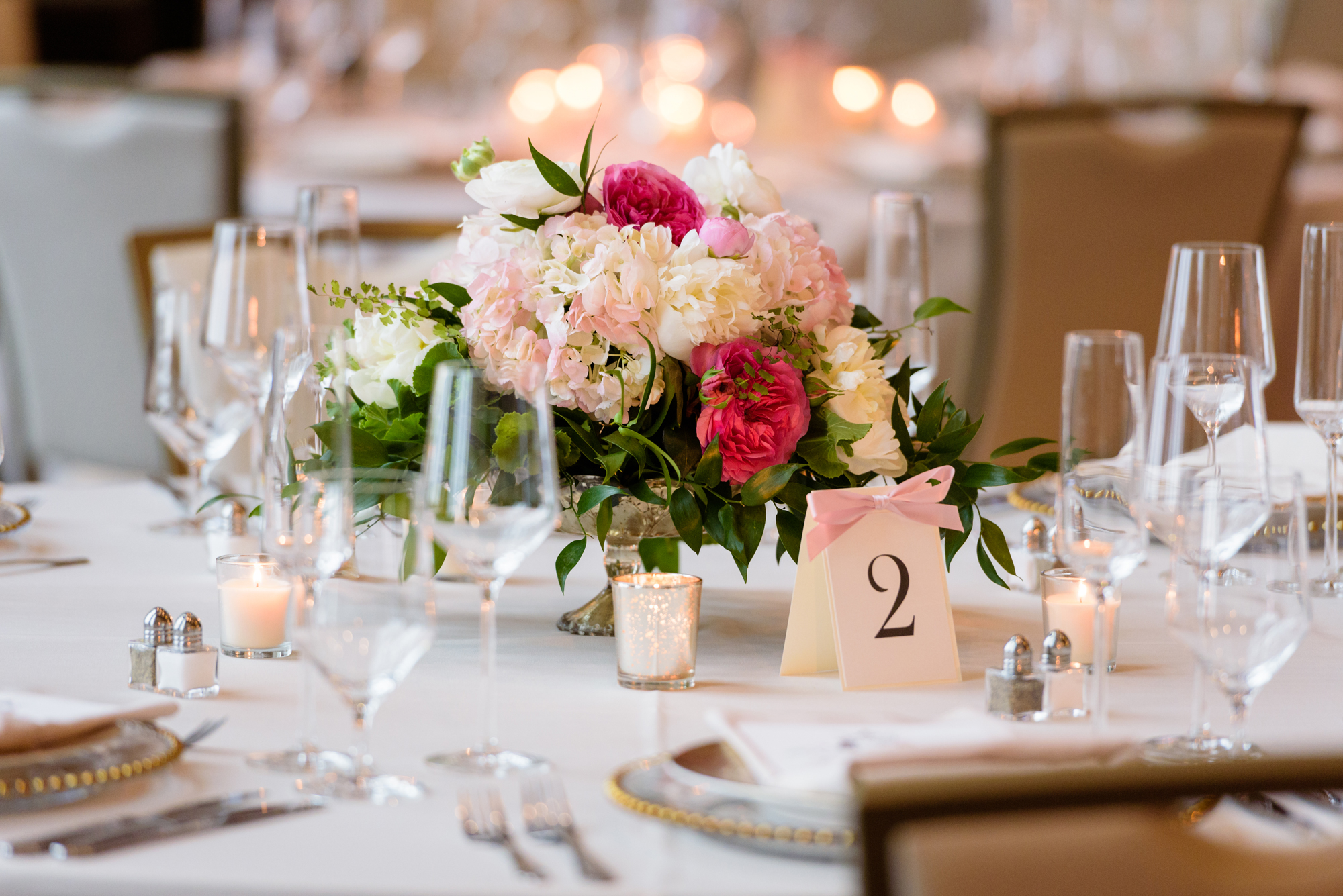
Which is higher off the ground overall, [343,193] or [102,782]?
[343,193]

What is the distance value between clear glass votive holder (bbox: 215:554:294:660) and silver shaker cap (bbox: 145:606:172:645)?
79 millimetres

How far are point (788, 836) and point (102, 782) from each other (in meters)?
0.41

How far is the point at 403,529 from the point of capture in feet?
3.70

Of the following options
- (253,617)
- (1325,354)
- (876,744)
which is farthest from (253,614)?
(1325,354)

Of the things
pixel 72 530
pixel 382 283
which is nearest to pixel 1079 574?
pixel 72 530

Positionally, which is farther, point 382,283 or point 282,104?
point 282,104

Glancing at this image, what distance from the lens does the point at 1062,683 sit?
1153mm

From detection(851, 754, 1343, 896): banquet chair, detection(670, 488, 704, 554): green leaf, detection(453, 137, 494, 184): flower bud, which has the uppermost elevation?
detection(453, 137, 494, 184): flower bud

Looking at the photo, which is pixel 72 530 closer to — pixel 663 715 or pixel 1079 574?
pixel 663 715

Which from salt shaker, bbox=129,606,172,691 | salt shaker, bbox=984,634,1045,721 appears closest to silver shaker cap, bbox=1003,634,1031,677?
salt shaker, bbox=984,634,1045,721

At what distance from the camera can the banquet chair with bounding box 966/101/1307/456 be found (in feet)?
9.59

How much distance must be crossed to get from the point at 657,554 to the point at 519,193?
0.32 metres

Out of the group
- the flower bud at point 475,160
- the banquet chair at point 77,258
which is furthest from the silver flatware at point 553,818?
the banquet chair at point 77,258

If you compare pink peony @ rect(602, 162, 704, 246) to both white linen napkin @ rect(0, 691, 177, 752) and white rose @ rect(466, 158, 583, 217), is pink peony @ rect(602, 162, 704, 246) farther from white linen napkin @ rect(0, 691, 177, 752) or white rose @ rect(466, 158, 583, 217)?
white linen napkin @ rect(0, 691, 177, 752)
